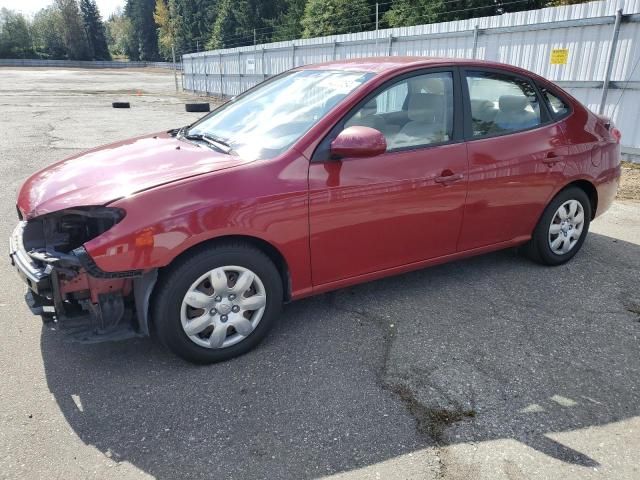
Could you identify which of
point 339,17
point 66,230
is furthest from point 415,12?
point 66,230

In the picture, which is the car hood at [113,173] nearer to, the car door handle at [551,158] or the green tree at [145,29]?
the car door handle at [551,158]

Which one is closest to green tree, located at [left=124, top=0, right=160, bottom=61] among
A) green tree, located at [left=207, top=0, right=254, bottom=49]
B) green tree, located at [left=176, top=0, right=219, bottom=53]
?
green tree, located at [left=176, top=0, right=219, bottom=53]

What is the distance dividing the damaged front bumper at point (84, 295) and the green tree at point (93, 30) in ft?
300

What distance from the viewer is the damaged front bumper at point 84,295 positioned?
105 inches

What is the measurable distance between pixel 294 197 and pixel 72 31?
9180cm

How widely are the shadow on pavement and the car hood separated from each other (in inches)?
37.2

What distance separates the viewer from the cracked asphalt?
236cm

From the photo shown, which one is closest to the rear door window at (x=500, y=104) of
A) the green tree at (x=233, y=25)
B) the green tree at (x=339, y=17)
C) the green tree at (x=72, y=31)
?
the green tree at (x=339, y=17)

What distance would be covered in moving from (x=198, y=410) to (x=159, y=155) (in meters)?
1.62

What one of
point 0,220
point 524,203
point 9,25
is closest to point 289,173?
point 524,203

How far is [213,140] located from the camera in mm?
3576

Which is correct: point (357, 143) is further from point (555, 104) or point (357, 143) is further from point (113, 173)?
point (555, 104)

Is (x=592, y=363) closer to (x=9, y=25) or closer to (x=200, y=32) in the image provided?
(x=200, y=32)

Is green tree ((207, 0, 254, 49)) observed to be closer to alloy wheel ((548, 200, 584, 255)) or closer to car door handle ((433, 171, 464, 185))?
alloy wheel ((548, 200, 584, 255))
